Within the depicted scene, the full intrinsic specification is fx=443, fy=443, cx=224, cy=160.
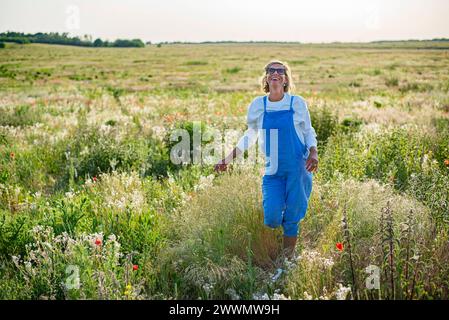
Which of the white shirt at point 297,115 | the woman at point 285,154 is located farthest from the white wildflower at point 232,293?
the white shirt at point 297,115

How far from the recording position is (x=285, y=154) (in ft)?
12.9

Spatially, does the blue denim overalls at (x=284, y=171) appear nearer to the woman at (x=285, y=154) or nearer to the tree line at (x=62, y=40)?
the woman at (x=285, y=154)

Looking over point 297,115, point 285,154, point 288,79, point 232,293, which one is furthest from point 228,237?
point 288,79

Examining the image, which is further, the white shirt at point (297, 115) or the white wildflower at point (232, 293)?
the white shirt at point (297, 115)

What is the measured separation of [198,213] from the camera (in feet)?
Result: 15.0

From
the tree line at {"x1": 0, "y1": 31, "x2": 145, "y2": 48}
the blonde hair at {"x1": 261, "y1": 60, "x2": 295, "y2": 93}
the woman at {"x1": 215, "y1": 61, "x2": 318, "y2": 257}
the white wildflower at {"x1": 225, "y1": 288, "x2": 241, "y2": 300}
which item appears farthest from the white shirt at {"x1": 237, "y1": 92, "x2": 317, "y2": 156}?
the tree line at {"x1": 0, "y1": 31, "x2": 145, "y2": 48}

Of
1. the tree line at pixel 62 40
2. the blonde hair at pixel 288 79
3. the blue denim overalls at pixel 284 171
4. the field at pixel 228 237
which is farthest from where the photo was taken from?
the tree line at pixel 62 40

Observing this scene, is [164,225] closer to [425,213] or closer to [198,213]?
[198,213]

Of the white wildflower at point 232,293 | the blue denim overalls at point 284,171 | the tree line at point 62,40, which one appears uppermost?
the tree line at point 62,40

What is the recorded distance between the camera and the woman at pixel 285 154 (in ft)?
12.9

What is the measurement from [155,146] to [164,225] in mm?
3835

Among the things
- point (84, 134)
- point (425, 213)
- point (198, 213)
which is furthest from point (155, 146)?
point (425, 213)

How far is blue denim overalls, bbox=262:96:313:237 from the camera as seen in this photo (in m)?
3.93
